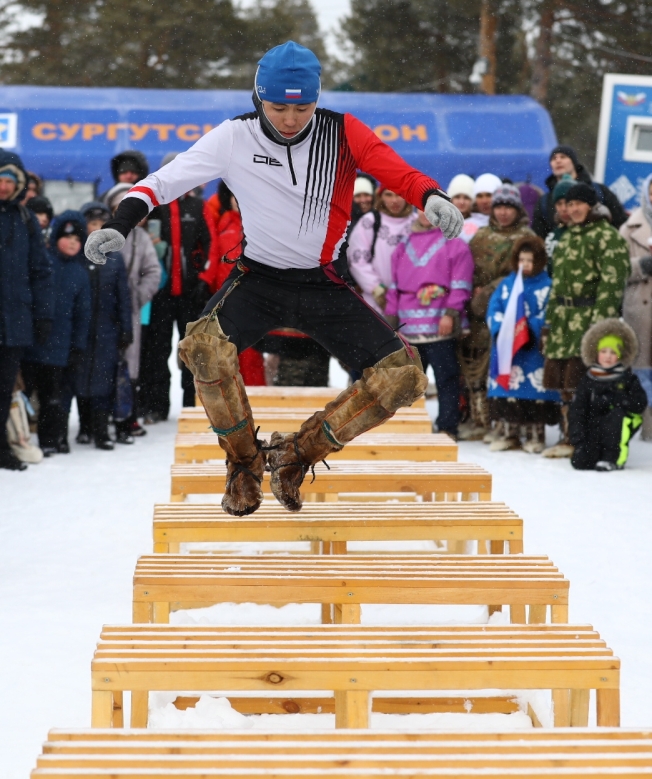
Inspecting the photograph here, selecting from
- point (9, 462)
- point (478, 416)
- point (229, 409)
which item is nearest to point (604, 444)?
point (478, 416)

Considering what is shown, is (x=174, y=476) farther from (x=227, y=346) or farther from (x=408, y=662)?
(x=408, y=662)

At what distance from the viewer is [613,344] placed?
26.9 ft

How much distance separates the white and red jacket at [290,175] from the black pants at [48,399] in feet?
15.2

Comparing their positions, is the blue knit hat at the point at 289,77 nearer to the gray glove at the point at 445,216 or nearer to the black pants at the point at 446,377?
the gray glove at the point at 445,216

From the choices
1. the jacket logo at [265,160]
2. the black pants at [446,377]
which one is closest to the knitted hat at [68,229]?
the black pants at [446,377]

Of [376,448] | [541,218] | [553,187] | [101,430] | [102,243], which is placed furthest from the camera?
[541,218]

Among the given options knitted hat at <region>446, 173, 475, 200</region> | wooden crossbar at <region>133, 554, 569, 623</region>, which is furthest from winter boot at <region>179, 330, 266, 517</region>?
knitted hat at <region>446, 173, 475, 200</region>

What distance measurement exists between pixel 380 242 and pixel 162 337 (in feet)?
7.20

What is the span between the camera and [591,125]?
32.6 metres

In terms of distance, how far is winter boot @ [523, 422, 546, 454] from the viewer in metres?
8.94

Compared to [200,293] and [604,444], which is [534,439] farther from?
[200,293]

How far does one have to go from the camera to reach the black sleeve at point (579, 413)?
8.22 meters

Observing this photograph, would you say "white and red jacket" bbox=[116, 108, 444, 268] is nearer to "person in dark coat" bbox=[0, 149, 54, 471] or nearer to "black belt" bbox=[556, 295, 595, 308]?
"person in dark coat" bbox=[0, 149, 54, 471]

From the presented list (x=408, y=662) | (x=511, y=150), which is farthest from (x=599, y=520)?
(x=511, y=150)
